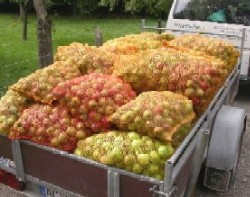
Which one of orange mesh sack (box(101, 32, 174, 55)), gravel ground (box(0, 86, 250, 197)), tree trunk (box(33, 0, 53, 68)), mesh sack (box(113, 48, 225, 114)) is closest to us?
→ mesh sack (box(113, 48, 225, 114))

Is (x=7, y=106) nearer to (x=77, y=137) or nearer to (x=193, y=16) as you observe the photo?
(x=77, y=137)

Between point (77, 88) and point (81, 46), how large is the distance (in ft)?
3.14

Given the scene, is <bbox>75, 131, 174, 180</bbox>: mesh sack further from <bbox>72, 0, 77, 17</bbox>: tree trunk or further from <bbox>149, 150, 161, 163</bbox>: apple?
<bbox>72, 0, 77, 17</bbox>: tree trunk

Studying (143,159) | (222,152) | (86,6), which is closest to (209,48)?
(222,152)

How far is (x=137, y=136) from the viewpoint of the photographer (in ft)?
8.85

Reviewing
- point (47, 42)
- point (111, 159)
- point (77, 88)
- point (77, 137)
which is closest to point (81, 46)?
point (77, 88)

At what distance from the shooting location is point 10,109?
3.04 m

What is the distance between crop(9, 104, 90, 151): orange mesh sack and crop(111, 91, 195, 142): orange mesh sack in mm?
286

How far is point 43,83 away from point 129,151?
0.96m

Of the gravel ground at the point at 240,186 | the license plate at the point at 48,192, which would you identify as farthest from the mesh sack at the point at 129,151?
the gravel ground at the point at 240,186

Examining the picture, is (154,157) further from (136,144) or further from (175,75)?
(175,75)

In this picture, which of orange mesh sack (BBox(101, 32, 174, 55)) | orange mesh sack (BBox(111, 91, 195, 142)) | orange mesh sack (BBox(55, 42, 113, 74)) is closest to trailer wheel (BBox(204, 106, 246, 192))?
orange mesh sack (BBox(111, 91, 195, 142))

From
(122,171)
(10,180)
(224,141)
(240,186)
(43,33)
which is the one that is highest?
(43,33)

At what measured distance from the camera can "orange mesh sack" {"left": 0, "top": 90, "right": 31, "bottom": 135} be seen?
2.93 m
